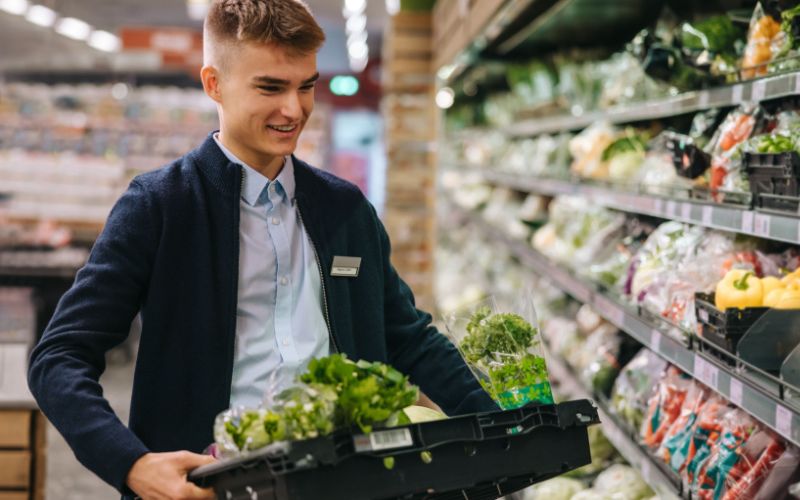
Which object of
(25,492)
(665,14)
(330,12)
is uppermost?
(330,12)

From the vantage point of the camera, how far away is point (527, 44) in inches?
235

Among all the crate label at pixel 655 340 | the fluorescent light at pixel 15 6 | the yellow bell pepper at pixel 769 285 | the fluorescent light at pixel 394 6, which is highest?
the fluorescent light at pixel 15 6

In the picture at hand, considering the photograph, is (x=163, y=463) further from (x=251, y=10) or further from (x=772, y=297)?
(x=772, y=297)

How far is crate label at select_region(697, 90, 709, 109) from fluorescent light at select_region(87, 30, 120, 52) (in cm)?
1622

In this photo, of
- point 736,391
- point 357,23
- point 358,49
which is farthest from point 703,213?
point 358,49

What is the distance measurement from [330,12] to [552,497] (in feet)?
44.3

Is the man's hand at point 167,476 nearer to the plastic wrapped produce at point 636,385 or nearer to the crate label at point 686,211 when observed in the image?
the crate label at point 686,211

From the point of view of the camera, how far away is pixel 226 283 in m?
1.92

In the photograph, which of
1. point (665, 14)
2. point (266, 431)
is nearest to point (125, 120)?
point (665, 14)

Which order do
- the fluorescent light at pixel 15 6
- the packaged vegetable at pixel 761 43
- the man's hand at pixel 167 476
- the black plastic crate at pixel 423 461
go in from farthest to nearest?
the fluorescent light at pixel 15 6 → the packaged vegetable at pixel 761 43 → the man's hand at pixel 167 476 → the black plastic crate at pixel 423 461

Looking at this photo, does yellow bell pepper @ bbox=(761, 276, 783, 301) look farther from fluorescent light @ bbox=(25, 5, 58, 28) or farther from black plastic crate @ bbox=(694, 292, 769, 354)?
fluorescent light @ bbox=(25, 5, 58, 28)

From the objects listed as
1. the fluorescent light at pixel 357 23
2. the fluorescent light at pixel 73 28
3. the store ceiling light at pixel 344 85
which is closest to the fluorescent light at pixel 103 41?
the fluorescent light at pixel 73 28

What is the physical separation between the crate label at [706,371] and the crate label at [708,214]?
0.36m

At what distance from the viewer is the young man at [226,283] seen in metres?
1.74
